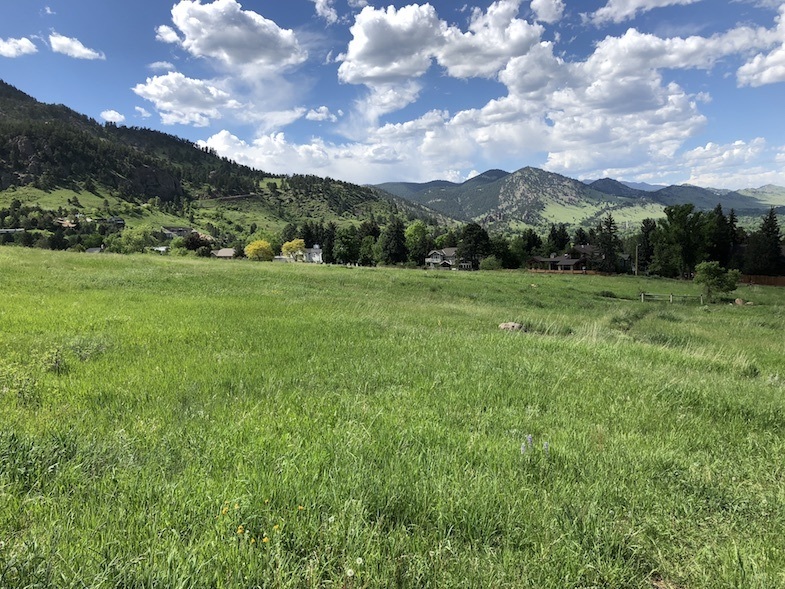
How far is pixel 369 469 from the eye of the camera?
450 centimetres

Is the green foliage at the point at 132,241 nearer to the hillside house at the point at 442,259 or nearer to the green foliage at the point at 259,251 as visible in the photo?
the green foliage at the point at 259,251

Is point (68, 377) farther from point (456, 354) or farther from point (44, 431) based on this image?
point (456, 354)

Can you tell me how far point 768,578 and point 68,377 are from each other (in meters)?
9.61

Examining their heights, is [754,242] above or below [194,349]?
above

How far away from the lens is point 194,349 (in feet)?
31.9

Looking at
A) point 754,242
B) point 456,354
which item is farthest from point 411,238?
point 456,354

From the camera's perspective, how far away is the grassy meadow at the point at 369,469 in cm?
326

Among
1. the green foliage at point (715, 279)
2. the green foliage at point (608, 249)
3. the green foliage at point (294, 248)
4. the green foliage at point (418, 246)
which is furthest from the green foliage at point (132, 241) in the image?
the green foliage at point (608, 249)

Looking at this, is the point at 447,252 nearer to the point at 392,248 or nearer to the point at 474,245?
the point at 474,245

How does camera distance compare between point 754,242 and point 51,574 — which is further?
point 754,242

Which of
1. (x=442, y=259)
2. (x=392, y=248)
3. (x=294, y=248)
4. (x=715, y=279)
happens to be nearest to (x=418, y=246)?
(x=442, y=259)

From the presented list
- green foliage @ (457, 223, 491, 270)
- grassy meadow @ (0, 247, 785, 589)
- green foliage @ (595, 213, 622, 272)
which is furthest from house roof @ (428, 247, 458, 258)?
grassy meadow @ (0, 247, 785, 589)

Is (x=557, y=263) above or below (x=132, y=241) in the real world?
below

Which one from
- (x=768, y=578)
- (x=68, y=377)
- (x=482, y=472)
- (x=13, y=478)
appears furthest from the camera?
(x=68, y=377)
